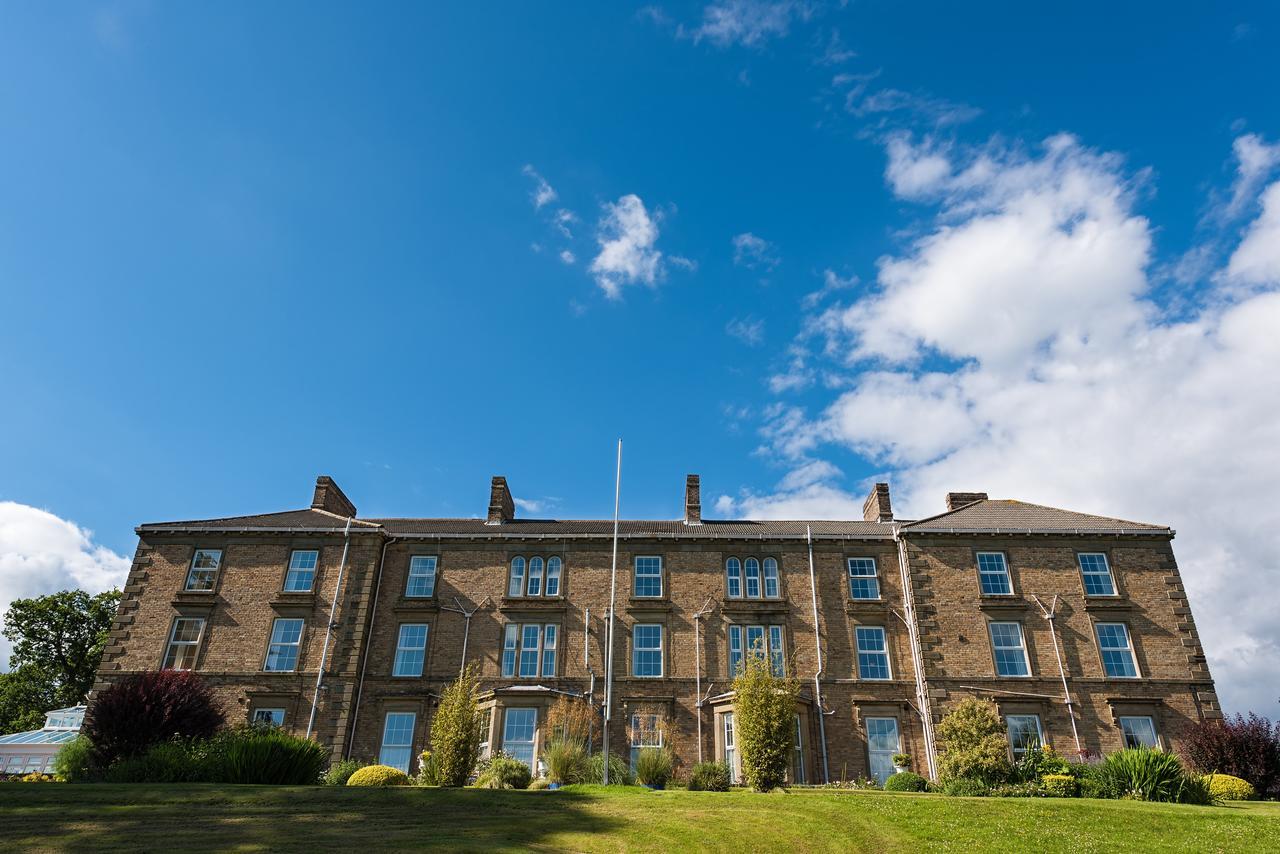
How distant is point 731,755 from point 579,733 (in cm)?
553

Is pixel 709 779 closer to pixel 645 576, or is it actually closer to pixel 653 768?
pixel 653 768

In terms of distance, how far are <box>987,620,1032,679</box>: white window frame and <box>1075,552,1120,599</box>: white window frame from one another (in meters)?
3.25

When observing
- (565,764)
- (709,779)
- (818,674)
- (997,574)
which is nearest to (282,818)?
(565,764)

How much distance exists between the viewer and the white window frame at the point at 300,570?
31.9 m

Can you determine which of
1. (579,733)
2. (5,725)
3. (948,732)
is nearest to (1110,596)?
(948,732)

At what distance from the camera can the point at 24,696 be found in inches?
1887

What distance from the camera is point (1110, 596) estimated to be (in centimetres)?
3062

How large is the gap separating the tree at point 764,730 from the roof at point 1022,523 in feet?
39.8

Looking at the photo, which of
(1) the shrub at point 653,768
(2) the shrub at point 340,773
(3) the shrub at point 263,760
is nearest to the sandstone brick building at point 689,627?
(2) the shrub at point 340,773

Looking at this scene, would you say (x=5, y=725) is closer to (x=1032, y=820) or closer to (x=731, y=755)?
(x=731, y=755)

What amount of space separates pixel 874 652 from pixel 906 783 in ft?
22.4

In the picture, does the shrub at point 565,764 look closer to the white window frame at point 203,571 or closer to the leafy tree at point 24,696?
the white window frame at point 203,571

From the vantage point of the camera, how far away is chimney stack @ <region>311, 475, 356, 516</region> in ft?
119

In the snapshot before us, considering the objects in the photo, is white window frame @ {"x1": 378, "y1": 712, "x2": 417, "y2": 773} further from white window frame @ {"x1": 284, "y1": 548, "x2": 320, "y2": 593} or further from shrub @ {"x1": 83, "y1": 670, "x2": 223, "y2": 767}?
shrub @ {"x1": 83, "y1": 670, "x2": 223, "y2": 767}
